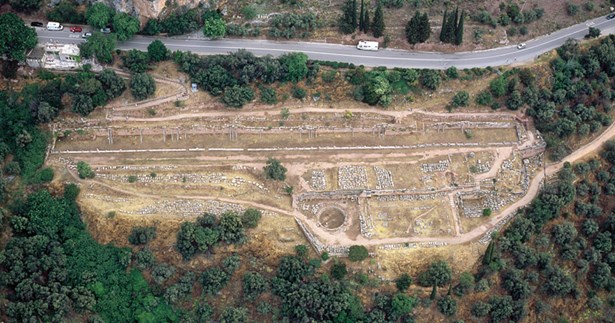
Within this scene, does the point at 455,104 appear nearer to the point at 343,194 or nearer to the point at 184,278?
the point at 343,194

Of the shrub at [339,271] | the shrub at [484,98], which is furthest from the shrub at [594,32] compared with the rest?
the shrub at [339,271]

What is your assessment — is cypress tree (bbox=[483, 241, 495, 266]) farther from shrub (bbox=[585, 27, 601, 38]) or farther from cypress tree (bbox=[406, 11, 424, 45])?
shrub (bbox=[585, 27, 601, 38])

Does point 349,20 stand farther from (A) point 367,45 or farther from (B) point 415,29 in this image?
(B) point 415,29

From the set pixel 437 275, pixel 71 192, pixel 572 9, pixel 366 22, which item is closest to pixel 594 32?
pixel 572 9

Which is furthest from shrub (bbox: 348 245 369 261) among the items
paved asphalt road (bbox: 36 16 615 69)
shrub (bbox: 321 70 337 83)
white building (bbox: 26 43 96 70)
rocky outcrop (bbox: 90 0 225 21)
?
white building (bbox: 26 43 96 70)

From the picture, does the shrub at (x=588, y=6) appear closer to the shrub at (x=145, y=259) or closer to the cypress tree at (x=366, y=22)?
the cypress tree at (x=366, y=22)
